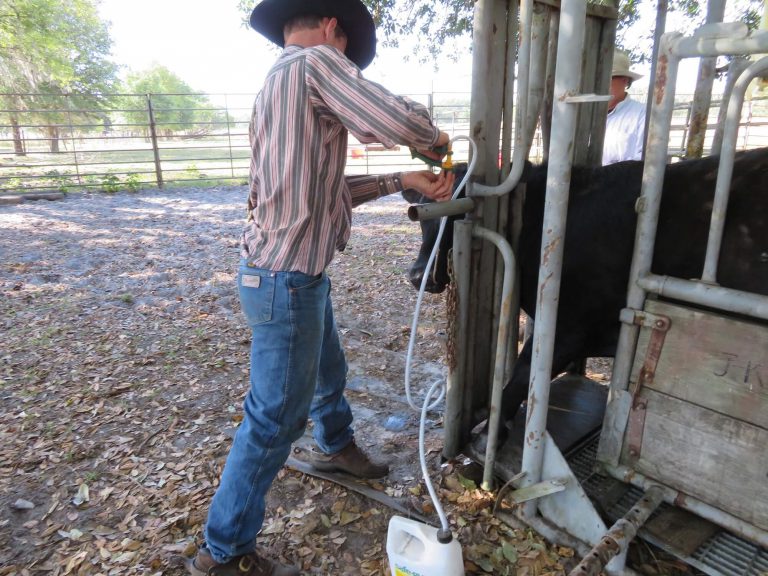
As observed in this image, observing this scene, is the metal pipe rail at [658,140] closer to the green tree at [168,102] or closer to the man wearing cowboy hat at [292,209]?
the man wearing cowboy hat at [292,209]

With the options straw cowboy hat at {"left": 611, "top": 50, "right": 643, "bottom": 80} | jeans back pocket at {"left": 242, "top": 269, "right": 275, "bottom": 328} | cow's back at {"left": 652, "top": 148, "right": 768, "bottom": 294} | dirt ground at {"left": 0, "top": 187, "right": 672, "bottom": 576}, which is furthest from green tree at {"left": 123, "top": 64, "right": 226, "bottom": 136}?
cow's back at {"left": 652, "top": 148, "right": 768, "bottom": 294}

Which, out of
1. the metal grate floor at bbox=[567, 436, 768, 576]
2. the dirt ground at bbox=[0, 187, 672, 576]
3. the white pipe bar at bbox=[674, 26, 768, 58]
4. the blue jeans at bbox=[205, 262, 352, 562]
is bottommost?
the dirt ground at bbox=[0, 187, 672, 576]

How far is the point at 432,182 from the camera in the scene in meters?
2.10

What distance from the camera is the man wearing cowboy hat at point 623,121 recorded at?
12.9 ft

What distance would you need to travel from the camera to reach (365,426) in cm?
314

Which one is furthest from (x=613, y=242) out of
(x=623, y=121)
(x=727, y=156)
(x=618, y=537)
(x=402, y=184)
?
(x=623, y=121)

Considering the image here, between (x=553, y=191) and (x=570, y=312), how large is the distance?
0.99 meters

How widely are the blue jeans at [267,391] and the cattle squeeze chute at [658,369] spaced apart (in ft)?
2.53

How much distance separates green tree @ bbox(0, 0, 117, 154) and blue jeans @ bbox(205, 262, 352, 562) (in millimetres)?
8982

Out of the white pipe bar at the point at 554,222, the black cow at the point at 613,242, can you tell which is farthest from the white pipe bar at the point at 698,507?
the black cow at the point at 613,242

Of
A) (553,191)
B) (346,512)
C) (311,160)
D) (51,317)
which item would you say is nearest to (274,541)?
(346,512)

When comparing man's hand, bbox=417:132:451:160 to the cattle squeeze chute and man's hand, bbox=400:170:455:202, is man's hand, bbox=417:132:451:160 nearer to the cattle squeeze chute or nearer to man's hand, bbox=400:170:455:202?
man's hand, bbox=400:170:455:202

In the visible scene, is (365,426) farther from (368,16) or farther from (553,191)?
(368,16)

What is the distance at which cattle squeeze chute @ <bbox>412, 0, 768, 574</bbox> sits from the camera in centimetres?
165
